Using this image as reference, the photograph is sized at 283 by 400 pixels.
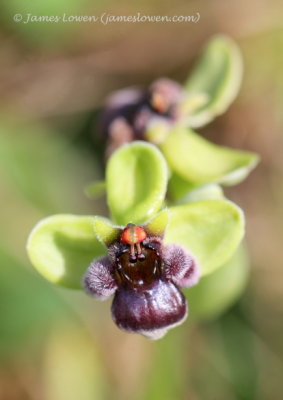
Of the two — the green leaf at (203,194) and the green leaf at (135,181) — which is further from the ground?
the green leaf at (135,181)

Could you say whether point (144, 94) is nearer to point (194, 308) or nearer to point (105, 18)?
point (194, 308)

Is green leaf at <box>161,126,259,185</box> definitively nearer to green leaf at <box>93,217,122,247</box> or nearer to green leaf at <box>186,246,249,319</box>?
green leaf at <box>186,246,249,319</box>

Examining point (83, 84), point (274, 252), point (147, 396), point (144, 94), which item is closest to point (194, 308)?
point (147, 396)

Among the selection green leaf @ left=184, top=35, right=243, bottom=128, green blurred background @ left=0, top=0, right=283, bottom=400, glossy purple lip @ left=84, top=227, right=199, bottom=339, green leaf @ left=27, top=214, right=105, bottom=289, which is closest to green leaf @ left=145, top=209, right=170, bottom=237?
glossy purple lip @ left=84, top=227, right=199, bottom=339

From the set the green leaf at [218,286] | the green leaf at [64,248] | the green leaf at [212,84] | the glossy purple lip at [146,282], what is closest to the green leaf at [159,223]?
the glossy purple lip at [146,282]

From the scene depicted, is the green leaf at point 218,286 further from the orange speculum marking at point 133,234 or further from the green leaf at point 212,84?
the orange speculum marking at point 133,234
